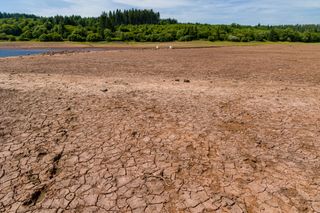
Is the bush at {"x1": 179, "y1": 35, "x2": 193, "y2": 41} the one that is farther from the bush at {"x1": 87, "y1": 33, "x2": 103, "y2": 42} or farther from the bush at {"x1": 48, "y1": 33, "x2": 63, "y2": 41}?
the bush at {"x1": 48, "y1": 33, "x2": 63, "y2": 41}

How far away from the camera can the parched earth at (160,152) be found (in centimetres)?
466

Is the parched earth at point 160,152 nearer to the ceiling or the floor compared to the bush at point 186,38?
nearer to the floor

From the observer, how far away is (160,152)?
20.7 ft

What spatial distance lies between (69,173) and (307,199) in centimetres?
468

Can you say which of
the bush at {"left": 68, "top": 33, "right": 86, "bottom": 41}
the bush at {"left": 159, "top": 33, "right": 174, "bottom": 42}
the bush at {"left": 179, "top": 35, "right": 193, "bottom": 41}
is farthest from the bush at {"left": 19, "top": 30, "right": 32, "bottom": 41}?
the bush at {"left": 179, "top": 35, "right": 193, "bottom": 41}

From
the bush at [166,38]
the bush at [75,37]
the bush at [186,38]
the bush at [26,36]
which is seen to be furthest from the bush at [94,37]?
the bush at [186,38]

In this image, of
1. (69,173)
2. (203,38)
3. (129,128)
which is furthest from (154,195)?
(203,38)

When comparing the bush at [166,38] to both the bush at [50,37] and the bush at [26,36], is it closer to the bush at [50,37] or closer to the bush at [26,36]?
the bush at [50,37]

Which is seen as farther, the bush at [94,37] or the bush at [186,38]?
the bush at [94,37]

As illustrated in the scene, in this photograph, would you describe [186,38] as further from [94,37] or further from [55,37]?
[55,37]

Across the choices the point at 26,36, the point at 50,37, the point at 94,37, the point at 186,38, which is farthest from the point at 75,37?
the point at 186,38

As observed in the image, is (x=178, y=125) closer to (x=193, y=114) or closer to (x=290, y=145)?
(x=193, y=114)

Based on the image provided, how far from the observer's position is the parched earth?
184 inches

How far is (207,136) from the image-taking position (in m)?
7.16
